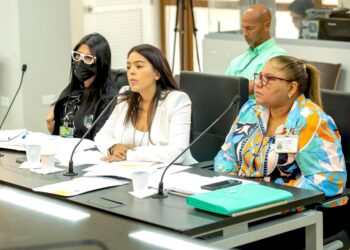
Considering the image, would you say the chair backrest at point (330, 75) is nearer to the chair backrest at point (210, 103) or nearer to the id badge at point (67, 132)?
the chair backrest at point (210, 103)

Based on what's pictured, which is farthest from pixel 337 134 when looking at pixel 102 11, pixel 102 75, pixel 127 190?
pixel 102 11

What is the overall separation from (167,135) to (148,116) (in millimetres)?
137

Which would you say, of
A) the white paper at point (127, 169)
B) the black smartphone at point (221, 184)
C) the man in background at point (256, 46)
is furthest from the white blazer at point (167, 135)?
the man in background at point (256, 46)

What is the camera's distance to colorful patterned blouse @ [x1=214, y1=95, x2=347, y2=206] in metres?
3.01

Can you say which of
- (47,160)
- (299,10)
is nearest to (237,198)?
(47,160)

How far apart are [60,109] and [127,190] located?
1491 mm

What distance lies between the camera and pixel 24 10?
615 cm

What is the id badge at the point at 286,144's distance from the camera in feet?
9.97

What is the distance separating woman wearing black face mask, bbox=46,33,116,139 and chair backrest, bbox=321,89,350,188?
1.27 metres

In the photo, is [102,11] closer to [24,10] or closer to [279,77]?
[24,10]

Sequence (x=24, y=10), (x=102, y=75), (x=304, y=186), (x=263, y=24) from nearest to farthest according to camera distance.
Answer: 1. (x=304, y=186)
2. (x=102, y=75)
3. (x=263, y=24)
4. (x=24, y=10)

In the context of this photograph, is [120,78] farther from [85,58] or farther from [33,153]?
[33,153]

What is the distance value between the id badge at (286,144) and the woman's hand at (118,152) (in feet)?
2.43

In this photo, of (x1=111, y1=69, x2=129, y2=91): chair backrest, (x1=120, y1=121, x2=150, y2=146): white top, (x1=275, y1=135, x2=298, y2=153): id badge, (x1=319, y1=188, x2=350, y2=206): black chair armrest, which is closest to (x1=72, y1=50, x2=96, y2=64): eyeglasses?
(x1=111, y1=69, x2=129, y2=91): chair backrest
